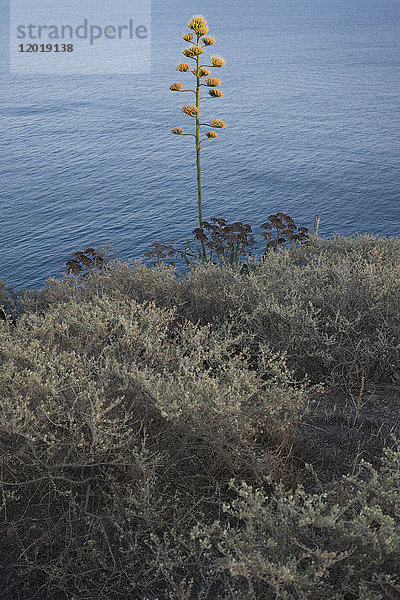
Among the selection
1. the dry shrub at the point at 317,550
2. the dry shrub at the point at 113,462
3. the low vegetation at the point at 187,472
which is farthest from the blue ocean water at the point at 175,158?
the dry shrub at the point at 317,550

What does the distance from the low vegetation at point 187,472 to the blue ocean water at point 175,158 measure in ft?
32.8

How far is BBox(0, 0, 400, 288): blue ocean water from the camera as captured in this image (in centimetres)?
2162

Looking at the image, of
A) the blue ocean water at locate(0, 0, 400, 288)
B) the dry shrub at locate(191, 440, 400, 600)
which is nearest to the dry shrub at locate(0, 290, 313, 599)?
the dry shrub at locate(191, 440, 400, 600)

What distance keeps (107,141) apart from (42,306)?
2640 centimetres

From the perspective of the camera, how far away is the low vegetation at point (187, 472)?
9.15 feet

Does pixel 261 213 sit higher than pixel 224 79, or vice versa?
pixel 224 79

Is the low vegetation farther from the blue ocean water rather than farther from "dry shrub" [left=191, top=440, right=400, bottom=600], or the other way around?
the blue ocean water

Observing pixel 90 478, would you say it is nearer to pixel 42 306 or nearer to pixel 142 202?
pixel 42 306

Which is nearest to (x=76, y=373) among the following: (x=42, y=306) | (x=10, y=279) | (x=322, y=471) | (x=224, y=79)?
(x=322, y=471)

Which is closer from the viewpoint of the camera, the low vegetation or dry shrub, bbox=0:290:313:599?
the low vegetation

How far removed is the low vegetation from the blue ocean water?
1000cm

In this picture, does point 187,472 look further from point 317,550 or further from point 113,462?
point 317,550

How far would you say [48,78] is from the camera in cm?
5038

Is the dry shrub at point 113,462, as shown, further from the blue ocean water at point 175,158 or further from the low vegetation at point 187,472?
the blue ocean water at point 175,158
